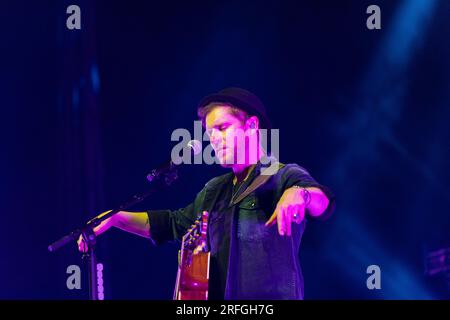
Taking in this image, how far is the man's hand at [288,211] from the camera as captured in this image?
2402mm

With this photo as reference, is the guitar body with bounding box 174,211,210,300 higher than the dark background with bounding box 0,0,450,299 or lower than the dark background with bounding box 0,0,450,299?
Answer: lower

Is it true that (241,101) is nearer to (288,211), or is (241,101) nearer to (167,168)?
(167,168)

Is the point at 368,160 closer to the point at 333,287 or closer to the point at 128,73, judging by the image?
the point at 333,287

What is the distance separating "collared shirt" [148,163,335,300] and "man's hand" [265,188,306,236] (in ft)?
0.81

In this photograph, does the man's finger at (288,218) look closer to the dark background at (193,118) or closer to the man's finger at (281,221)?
the man's finger at (281,221)

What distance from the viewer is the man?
292cm

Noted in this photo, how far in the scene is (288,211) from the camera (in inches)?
96.6

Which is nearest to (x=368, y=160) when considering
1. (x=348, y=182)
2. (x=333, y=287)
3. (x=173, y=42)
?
(x=348, y=182)

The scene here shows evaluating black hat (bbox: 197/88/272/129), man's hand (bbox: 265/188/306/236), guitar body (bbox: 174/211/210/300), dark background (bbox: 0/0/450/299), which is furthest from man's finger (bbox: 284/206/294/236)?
dark background (bbox: 0/0/450/299)

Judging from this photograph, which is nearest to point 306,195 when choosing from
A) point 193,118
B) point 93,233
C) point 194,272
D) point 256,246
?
point 256,246

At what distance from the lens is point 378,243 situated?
495 centimetres

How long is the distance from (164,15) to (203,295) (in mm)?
3106

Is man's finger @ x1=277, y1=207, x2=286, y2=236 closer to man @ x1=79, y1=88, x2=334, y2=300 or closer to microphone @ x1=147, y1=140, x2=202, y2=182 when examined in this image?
man @ x1=79, y1=88, x2=334, y2=300
